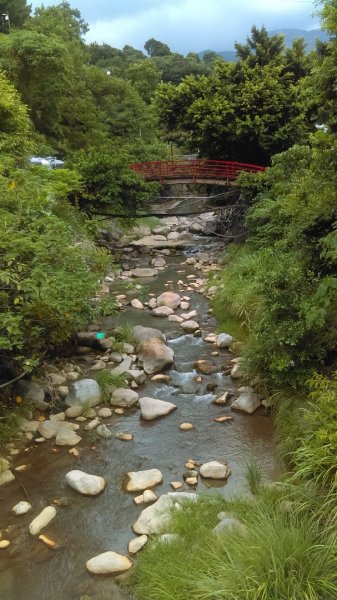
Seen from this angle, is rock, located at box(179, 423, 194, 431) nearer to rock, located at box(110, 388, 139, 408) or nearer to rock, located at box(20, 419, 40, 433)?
rock, located at box(110, 388, 139, 408)

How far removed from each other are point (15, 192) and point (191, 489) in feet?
17.3

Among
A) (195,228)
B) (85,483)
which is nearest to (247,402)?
(85,483)

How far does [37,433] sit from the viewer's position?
7.29 metres

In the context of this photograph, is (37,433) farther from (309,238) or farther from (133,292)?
(133,292)

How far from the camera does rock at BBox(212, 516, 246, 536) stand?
4514 mm

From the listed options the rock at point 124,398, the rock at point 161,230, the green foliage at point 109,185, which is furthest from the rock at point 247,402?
the rock at point 161,230

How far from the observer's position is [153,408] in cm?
787

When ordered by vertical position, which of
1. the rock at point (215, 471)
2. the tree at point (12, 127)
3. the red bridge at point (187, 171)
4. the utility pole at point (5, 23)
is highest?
the utility pole at point (5, 23)

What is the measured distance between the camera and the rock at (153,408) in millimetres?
7777

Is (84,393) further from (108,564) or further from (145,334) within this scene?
(108,564)

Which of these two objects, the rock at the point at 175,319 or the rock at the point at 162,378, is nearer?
the rock at the point at 162,378

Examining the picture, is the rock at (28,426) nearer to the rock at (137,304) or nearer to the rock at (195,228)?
the rock at (137,304)

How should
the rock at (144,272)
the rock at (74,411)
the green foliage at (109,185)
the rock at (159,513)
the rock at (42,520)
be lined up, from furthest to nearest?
the rock at (144,272)
the green foliage at (109,185)
the rock at (74,411)
the rock at (42,520)
the rock at (159,513)

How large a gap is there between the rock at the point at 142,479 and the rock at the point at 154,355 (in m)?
3.02
